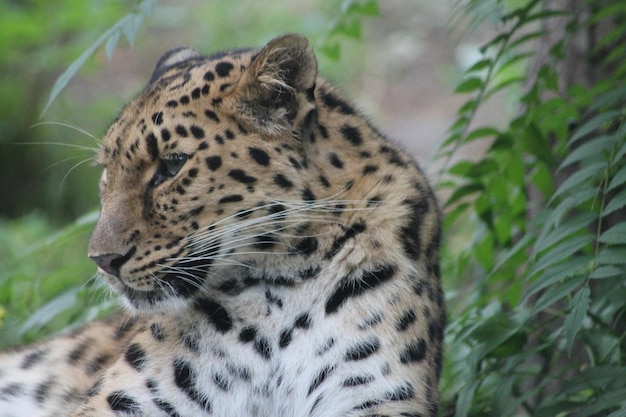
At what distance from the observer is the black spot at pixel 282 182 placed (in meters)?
4.46

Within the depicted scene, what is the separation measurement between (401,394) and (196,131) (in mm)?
1458

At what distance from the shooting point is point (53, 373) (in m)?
5.87

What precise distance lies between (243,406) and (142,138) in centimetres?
130

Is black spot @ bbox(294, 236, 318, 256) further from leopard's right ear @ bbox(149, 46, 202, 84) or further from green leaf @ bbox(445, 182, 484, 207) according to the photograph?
green leaf @ bbox(445, 182, 484, 207)

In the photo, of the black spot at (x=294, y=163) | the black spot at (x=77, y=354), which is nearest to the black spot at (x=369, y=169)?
the black spot at (x=294, y=163)

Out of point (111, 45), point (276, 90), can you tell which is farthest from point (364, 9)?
point (111, 45)

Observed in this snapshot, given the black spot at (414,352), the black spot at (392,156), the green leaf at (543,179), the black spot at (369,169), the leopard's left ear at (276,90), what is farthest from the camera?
the green leaf at (543,179)

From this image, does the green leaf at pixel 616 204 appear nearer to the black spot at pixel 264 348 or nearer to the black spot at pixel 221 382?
the black spot at pixel 264 348

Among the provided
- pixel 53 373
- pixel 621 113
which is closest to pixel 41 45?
pixel 53 373

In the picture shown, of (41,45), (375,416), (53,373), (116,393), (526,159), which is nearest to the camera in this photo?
(375,416)

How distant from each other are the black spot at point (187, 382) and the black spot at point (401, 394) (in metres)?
0.85

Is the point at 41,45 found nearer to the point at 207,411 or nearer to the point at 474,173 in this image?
the point at 474,173

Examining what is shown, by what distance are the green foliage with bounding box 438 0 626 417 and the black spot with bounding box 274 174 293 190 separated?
113 cm

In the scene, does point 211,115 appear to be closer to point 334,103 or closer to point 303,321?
point 334,103
